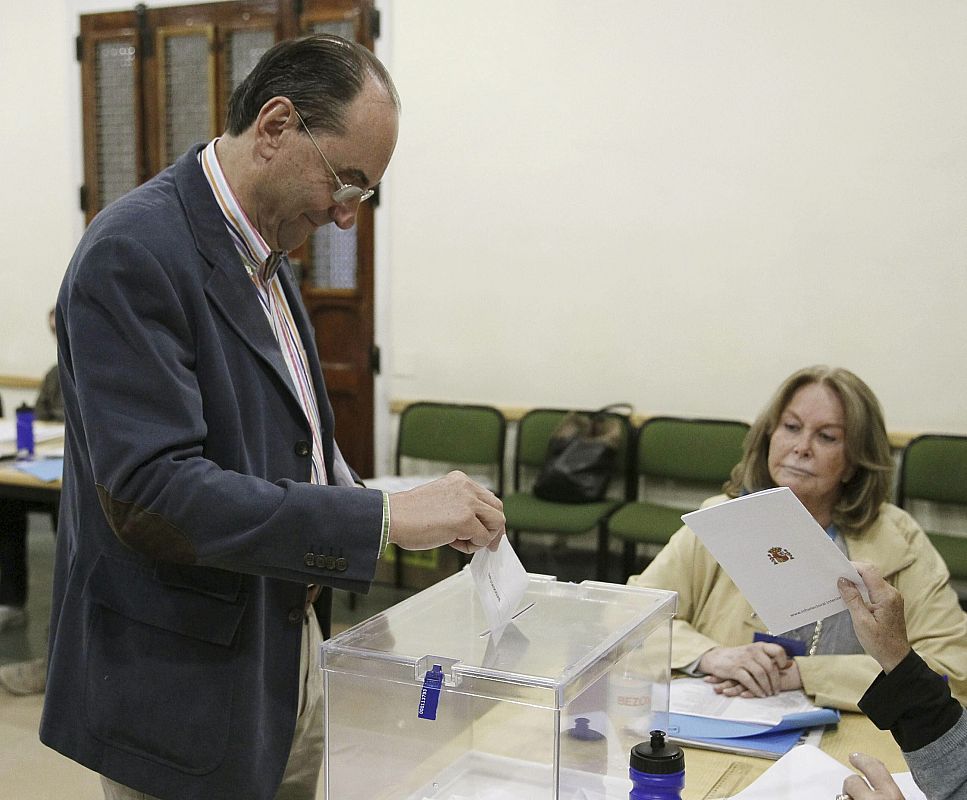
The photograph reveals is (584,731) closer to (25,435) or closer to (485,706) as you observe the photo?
(485,706)

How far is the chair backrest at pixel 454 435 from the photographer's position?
542 centimetres

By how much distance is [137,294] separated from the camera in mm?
1437

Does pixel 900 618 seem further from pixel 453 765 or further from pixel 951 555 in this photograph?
pixel 951 555

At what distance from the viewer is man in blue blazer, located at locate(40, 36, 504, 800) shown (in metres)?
1.42

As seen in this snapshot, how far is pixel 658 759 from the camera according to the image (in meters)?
1.23

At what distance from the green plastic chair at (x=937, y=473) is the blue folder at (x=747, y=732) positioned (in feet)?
9.31

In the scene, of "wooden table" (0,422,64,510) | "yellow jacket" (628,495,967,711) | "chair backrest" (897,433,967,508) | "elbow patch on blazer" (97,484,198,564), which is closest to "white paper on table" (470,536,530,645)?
"elbow patch on blazer" (97,484,198,564)

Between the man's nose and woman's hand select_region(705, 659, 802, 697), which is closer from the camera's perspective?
the man's nose

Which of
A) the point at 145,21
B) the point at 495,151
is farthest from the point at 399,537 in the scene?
the point at 145,21

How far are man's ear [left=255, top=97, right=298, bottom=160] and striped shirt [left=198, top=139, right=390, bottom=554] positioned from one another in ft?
0.29

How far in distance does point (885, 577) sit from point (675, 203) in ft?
10.00

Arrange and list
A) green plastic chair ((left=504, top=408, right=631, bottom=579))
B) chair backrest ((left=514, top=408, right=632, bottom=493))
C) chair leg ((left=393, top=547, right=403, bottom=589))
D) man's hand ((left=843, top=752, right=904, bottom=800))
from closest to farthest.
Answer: man's hand ((left=843, top=752, right=904, bottom=800))
green plastic chair ((left=504, top=408, right=631, bottom=579))
chair backrest ((left=514, top=408, right=632, bottom=493))
chair leg ((left=393, top=547, right=403, bottom=589))

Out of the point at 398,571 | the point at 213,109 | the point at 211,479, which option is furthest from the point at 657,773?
the point at 213,109

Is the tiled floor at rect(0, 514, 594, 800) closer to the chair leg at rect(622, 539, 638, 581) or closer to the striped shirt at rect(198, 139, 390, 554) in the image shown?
the chair leg at rect(622, 539, 638, 581)
